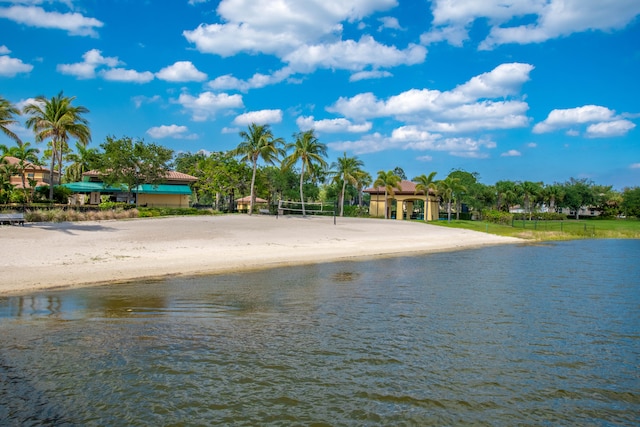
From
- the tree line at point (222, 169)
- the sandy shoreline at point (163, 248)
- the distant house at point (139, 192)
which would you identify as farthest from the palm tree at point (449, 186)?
the distant house at point (139, 192)

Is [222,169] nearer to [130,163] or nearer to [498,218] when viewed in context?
[130,163]

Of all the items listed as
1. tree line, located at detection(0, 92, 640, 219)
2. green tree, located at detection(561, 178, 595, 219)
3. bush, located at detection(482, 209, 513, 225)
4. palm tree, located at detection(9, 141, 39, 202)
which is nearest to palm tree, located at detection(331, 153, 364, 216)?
tree line, located at detection(0, 92, 640, 219)

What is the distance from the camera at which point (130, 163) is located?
47.7 metres

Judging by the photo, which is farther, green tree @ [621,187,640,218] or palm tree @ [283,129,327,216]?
green tree @ [621,187,640,218]

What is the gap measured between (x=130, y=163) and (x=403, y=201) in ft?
138

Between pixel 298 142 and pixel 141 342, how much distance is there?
50.6 metres

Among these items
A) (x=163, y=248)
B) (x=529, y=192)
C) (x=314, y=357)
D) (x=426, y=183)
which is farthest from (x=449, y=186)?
(x=314, y=357)

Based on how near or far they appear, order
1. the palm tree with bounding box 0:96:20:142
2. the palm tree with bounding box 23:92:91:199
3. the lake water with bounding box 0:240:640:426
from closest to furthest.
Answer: the lake water with bounding box 0:240:640:426, the palm tree with bounding box 0:96:20:142, the palm tree with bounding box 23:92:91:199

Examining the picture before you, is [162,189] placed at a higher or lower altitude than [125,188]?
higher

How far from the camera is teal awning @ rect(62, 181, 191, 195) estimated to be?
51469 mm

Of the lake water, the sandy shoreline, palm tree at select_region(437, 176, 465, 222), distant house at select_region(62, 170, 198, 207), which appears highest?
palm tree at select_region(437, 176, 465, 222)

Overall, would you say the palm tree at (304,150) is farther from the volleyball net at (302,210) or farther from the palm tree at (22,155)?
the palm tree at (22,155)

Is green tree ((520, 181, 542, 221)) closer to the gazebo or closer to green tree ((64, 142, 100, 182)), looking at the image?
the gazebo

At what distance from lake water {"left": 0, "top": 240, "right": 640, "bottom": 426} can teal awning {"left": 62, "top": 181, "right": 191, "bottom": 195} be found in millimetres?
41453
